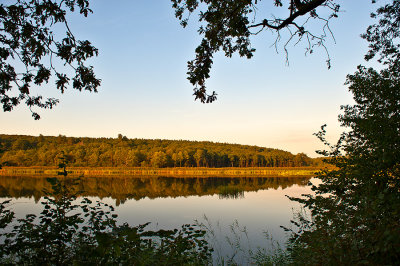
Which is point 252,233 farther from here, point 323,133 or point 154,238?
point 323,133

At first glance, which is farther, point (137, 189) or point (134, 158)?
point (134, 158)

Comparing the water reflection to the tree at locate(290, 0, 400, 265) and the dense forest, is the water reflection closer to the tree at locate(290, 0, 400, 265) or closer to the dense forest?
the tree at locate(290, 0, 400, 265)

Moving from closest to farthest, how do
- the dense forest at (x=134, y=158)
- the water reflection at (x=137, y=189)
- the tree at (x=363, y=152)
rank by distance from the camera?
the tree at (x=363, y=152)
the water reflection at (x=137, y=189)
the dense forest at (x=134, y=158)

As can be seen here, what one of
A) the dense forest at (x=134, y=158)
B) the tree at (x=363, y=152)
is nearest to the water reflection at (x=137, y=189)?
the tree at (x=363, y=152)

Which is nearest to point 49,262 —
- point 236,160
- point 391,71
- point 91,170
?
point 391,71

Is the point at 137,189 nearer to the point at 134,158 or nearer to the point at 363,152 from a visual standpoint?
the point at 363,152

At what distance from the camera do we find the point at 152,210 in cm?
2267

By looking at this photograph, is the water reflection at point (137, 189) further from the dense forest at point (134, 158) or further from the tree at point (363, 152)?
the dense forest at point (134, 158)

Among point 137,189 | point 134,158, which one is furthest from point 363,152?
point 134,158

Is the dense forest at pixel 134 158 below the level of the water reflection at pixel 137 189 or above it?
above

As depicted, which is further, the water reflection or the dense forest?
the dense forest

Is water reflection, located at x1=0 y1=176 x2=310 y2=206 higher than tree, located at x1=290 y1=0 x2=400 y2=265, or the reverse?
tree, located at x1=290 y1=0 x2=400 y2=265

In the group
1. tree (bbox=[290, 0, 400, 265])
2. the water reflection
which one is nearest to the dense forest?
the water reflection

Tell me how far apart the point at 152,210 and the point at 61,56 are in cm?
1864
